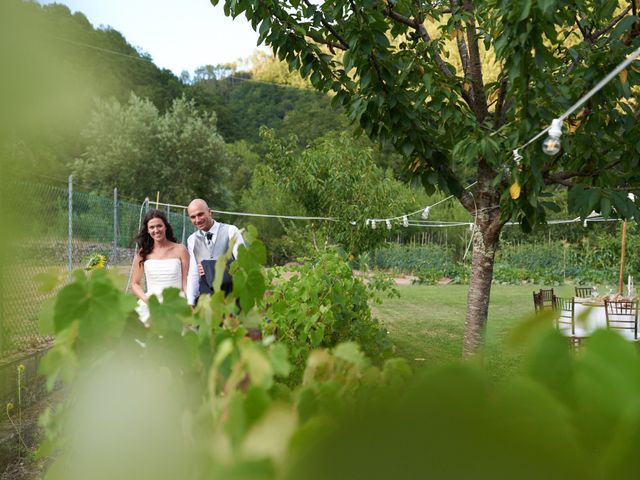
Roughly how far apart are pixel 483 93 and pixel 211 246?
2.43 m

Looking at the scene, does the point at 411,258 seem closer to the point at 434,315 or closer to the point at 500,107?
the point at 434,315

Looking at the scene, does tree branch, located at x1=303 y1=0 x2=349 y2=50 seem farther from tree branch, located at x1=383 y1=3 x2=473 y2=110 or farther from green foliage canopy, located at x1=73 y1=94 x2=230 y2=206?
green foliage canopy, located at x1=73 y1=94 x2=230 y2=206

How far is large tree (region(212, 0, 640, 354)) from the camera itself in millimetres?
3008

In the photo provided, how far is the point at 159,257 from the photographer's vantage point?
4371mm

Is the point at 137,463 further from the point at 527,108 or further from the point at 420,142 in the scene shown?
the point at 420,142

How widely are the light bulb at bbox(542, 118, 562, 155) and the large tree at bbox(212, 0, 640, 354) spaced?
71 mm

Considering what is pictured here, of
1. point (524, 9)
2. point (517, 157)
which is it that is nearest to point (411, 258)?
point (517, 157)

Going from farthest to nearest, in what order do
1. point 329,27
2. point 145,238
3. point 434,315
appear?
1. point 434,315
2. point 145,238
3. point 329,27

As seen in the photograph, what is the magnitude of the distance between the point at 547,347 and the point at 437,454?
0.17 meters

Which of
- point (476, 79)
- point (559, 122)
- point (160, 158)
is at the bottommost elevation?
point (559, 122)

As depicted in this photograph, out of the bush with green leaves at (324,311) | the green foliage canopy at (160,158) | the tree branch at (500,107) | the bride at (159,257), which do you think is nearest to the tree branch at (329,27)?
the tree branch at (500,107)

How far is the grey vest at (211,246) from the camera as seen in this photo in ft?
13.0

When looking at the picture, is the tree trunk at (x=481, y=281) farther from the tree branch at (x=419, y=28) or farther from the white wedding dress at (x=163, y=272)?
the white wedding dress at (x=163, y=272)

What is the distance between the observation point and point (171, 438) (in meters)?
0.30
